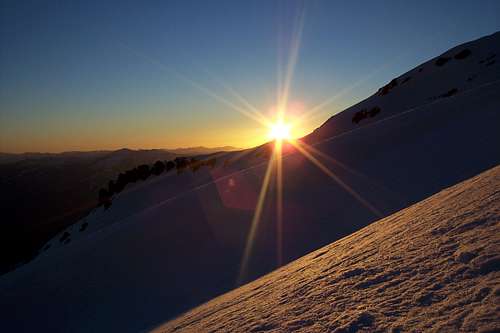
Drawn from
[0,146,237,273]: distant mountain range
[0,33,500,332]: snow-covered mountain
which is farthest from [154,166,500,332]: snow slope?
[0,146,237,273]: distant mountain range

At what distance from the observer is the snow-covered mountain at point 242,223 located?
7543 mm

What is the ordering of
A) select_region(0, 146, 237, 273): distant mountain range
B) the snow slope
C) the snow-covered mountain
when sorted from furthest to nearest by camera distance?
select_region(0, 146, 237, 273): distant mountain range, the snow-covered mountain, the snow slope

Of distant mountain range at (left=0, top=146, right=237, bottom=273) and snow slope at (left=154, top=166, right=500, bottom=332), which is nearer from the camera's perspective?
snow slope at (left=154, top=166, right=500, bottom=332)

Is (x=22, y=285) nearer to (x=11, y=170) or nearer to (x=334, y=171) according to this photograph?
(x=334, y=171)

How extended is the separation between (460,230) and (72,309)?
30.6 feet

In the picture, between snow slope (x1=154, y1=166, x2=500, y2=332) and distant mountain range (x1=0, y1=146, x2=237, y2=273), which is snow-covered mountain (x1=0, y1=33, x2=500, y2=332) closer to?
snow slope (x1=154, y1=166, x2=500, y2=332)

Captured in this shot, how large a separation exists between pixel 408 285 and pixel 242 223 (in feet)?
24.6

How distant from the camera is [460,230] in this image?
282 cm

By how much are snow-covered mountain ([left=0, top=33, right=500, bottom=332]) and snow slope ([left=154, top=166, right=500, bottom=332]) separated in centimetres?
360

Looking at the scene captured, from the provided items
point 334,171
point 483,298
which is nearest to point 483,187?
point 483,298

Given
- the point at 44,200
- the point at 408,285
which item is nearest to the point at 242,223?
the point at 408,285

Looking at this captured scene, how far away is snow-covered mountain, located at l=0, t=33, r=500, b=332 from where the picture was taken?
7543 millimetres

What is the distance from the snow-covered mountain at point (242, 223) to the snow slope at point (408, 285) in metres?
3.60

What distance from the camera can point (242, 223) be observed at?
966 centimetres
